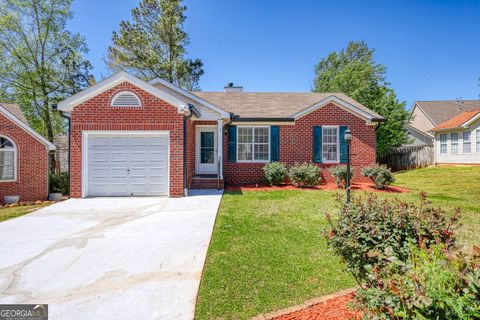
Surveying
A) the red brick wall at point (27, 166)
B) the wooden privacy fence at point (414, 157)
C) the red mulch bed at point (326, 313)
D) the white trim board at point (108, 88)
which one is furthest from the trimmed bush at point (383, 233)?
the wooden privacy fence at point (414, 157)

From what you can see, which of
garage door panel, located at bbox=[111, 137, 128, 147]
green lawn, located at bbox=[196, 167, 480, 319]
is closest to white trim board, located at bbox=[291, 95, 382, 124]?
green lawn, located at bbox=[196, 167, 480, 319]

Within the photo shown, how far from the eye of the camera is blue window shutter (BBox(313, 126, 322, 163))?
42.1 ft

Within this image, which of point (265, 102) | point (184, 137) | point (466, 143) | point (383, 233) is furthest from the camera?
point (466, 143)

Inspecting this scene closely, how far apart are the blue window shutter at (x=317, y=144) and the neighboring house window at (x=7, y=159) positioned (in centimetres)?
1405

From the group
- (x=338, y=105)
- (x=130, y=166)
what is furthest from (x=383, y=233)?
(x=338, y=105)

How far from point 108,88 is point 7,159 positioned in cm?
605

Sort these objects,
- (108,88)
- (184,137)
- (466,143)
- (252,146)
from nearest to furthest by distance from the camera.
Answer: (108,88)
(184,137)
(252,146)
(466,143)

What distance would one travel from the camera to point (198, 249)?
15.4 ft

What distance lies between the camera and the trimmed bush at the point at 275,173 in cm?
1185

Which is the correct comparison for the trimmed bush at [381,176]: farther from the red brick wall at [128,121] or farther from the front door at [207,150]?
the red brick wall at [128,121]

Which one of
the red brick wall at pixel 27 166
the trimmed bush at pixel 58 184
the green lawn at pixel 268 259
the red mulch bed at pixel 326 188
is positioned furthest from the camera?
the trimmed bush at pixel 58 184

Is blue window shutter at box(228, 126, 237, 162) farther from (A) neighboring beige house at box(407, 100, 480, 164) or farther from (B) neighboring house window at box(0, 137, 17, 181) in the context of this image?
(A) neighboring beige house at box(407, 100, 480, 164)

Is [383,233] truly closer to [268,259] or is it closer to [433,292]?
[433,292]

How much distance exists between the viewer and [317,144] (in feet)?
42.2
